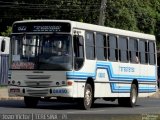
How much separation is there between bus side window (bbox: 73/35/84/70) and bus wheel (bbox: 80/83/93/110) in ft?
3.26

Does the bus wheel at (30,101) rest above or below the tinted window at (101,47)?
below

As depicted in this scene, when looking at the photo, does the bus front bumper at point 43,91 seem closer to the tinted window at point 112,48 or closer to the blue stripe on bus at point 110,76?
the blue stripe on bus at point 110,76

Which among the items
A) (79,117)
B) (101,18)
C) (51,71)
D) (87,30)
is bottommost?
(79,117)

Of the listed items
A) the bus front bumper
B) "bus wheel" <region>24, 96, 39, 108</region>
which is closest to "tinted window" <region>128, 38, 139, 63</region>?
"bus wheel" <region>24, 96, 39, 108</region>

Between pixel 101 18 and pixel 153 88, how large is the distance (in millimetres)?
16912

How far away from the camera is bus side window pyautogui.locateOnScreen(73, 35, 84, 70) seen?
22688mm

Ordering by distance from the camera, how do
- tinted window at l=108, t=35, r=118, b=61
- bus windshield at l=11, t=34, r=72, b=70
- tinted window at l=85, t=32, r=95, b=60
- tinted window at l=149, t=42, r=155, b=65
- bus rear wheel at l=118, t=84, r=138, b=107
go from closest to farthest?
bus windshield at l=11, t=34, r=72, b=70 < tinted window at l=85, t=32, r=95, b=60 < tinted window at l=108, t=35, r=118, b=61 < bus rear wheel at l=118, t=84, r=138, b=107 < tinted window at l=149, t=42, r=155, b=65

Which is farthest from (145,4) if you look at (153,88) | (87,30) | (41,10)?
(87,30)

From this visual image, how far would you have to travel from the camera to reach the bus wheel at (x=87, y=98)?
23.3 meters

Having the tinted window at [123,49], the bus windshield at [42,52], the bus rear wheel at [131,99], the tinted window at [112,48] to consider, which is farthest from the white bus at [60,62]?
the bus rear wheel at [131,99]

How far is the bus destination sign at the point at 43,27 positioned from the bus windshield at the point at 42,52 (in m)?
0.19

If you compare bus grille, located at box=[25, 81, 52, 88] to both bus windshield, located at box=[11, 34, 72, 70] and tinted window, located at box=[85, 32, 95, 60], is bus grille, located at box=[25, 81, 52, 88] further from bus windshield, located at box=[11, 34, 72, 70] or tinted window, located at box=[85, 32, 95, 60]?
tinted window, located at box=[85, 32, 95, 60]

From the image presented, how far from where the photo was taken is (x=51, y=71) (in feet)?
73.8

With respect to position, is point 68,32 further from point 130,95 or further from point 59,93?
point 130,95
